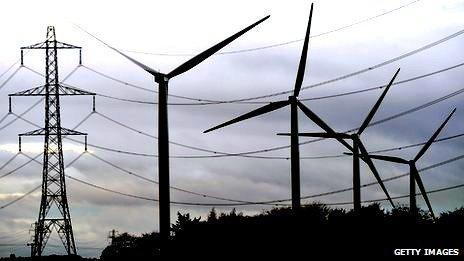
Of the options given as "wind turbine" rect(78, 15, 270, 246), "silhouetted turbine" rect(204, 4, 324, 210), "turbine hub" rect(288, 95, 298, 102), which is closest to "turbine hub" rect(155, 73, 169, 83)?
"wind turbine" rect(78, 15, 270, 246)

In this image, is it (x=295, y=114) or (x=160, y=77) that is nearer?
(x=160, y=77)

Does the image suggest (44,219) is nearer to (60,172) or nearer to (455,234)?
(60,172)

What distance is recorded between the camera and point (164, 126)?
160ft

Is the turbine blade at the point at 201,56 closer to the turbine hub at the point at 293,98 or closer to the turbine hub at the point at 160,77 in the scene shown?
the turbine hub at the point at 160,77

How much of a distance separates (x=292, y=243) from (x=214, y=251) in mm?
8518

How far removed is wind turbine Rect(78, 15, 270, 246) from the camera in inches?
1759

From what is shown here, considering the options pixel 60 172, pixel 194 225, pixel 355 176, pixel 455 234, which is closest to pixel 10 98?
pixel 60 172

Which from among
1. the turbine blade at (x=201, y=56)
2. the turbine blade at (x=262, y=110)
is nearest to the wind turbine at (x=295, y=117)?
the turbine blade at (x=262, y=110)

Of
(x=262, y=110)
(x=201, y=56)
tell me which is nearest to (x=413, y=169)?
(x=262, y=110)

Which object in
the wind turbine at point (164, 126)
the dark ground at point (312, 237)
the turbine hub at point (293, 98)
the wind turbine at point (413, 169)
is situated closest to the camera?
the wind turbine at point (164, 126)

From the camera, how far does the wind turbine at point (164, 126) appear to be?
44.7 m

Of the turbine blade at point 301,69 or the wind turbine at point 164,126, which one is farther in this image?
the turbine blade at point 301,69

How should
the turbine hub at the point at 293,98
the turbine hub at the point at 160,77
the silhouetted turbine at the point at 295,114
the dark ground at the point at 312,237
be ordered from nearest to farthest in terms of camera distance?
the turbine hub at the point at 160,77, the silhouetted turbine at the point at 295,114, the dark ground at the point at 312,237, the turbine hub at the point at 293,98

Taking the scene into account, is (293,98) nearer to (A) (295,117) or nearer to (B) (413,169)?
(A) (295,117)
